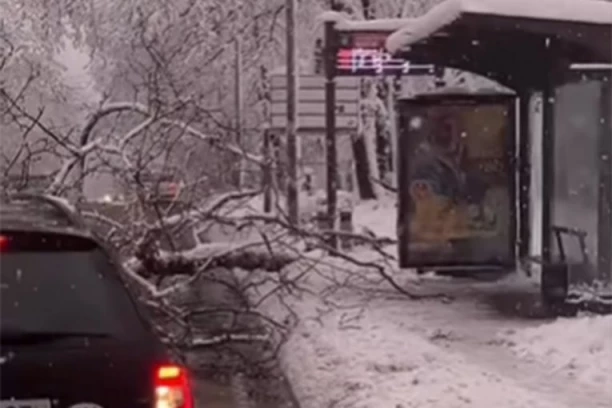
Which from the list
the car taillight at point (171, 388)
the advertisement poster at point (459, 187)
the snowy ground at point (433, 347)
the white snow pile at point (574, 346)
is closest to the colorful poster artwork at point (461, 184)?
the advertisement poster at point (459, 187)

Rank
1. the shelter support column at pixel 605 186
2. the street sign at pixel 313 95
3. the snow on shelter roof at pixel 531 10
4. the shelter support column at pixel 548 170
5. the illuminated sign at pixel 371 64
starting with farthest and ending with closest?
the street sign at pixel 313 95, the illuminated sign at pixel 371 64, the shelter support column at pixel 548 170, the shelter support column at pixel 605 186, the snow on shelter roof at pixel 531 10

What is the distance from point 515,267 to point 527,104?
2061mm

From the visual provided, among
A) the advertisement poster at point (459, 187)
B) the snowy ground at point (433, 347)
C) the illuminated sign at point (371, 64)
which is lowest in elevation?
the snowy ground at point (433, 347)

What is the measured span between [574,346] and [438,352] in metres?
1.26

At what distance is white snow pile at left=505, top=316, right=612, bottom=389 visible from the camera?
11.3 meters

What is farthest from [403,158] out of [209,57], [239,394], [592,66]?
[209,57]

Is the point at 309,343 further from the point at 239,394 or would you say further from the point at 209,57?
the point at 209,57

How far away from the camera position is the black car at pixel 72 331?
4.99m

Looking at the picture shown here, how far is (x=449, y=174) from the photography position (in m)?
17.4

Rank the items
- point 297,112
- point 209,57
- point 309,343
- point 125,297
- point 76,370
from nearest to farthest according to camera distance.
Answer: point 76,370 → point 125,297 → point 309,343 → point 297,112 → point 209,57

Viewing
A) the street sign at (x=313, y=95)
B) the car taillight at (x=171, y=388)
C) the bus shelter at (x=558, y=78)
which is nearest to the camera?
the car taillight at (x=171, y=388)

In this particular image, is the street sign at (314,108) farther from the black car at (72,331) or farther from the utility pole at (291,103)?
the black car at (72,331)

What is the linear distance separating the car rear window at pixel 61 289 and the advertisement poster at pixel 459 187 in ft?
38.9

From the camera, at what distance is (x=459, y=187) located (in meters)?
17.4
